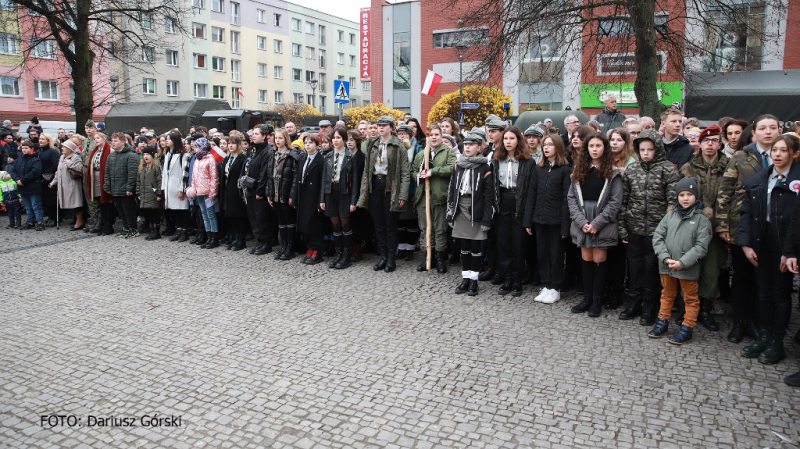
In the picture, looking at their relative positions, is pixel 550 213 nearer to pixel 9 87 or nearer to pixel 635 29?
pixel 635 29

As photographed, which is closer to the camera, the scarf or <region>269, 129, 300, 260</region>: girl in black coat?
the scarf

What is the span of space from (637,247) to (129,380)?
4998 millimetres

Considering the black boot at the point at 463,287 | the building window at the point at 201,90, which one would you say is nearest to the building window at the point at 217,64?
the building window at the point at 201,90

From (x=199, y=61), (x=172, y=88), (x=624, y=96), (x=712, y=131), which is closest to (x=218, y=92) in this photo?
(x=199, y=61)

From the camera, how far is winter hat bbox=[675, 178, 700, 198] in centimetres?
547

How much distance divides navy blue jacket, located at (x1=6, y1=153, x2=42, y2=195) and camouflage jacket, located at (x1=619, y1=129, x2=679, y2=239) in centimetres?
1167

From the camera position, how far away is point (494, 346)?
5.42 metres

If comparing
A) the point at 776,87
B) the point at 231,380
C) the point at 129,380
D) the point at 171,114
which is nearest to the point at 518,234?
the point at 231,380

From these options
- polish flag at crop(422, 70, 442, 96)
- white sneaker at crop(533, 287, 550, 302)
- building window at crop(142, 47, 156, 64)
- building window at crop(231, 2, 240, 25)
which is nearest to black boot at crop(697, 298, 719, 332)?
white sneaker at crop(533, 287, 550, 302)

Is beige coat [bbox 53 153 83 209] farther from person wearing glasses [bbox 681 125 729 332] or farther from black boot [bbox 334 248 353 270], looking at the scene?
person wearing glasses [bbox 681 125 729 332]

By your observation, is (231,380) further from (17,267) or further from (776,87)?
(776,87)

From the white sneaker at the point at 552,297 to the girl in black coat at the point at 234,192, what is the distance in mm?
5478

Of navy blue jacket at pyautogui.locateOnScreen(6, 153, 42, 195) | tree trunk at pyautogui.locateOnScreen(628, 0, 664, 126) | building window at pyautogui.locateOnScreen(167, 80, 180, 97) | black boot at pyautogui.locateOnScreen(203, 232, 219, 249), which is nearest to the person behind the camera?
black boot at pyautogui.locateOnScreen(203, 232, 219, 249)
